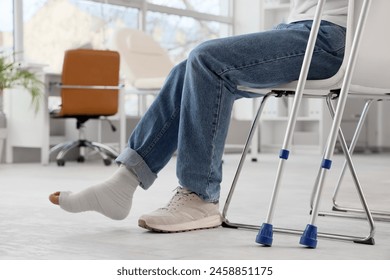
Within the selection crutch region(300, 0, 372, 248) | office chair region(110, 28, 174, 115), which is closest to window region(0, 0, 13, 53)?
office chair region(110, 28, 174, 115)

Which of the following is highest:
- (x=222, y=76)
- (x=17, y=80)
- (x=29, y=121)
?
(x=222, y=76)

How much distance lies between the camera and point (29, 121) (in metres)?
5.48

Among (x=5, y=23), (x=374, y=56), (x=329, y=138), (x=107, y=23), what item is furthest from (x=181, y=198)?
(x=107, y=23)

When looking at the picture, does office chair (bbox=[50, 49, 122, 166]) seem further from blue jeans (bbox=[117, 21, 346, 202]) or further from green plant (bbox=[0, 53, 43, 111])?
blue jeans (bbox=[117, 21, 346, 202])

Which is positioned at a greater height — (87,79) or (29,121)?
(87,79)

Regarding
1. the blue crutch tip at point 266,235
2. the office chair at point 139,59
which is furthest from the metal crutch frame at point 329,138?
the office chair at point 139,59

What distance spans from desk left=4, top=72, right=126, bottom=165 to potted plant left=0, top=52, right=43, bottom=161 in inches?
2.7

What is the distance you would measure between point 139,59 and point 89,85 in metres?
0.80

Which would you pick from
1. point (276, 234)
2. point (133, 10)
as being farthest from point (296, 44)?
point (133, 10)

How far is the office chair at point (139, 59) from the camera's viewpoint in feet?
18.5

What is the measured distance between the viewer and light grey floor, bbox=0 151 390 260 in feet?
5.38

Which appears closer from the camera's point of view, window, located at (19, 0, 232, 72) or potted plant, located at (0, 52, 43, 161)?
potted plant, located at (0, 52, 43, 161)

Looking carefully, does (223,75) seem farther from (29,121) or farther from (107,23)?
(107,23)

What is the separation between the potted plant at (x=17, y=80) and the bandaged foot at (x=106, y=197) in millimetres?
3306
